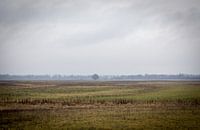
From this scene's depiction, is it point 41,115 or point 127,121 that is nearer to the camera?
point 127,121

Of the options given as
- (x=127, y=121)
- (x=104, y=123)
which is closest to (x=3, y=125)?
(x=104, y=123)

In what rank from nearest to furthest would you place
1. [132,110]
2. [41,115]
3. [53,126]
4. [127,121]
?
[53,126] → [127,121] → [41,115] → [132,110]

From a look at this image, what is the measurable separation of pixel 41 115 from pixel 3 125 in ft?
20.3

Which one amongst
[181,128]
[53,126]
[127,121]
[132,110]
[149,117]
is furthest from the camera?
[132,110]

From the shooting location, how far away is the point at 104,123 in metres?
24.7

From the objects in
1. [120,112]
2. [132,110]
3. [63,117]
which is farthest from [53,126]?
[132,110]

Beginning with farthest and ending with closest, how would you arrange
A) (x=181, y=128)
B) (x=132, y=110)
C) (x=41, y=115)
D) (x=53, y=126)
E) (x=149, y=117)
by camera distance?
(x=132, y=110)
(x=41, y=115)
(x=149, y=117)
(x=53, y=126)
(x=181, y=128)

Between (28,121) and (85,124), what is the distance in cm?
630

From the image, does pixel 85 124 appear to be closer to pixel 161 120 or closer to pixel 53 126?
pixel 53 126

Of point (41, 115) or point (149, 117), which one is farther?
point (41, 115)

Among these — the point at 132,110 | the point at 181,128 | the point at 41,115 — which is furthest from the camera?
the point at 132,110

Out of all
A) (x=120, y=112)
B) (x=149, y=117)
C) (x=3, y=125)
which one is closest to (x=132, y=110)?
(x=120, y=112)

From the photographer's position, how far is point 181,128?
21922 mm

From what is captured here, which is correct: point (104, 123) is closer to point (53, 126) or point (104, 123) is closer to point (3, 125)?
point (53, 126)
